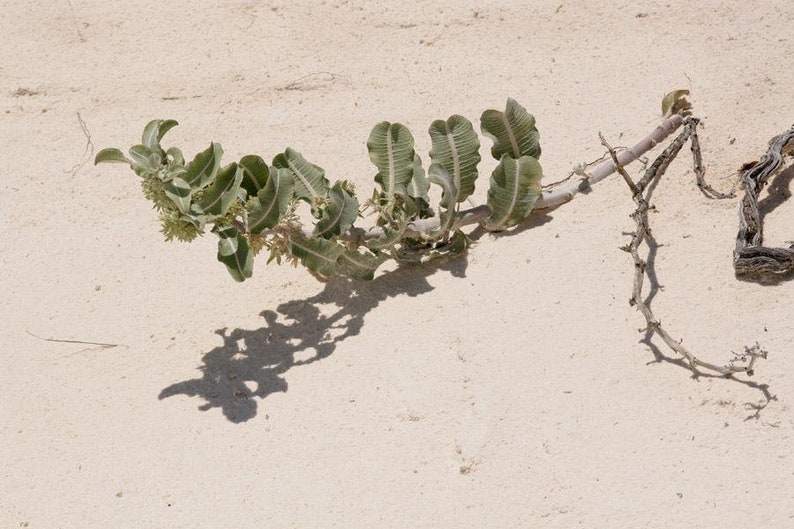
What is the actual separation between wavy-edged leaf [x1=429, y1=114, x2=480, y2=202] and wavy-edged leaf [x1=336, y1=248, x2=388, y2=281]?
384mm

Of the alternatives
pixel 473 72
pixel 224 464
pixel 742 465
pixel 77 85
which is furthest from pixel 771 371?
pixel 77 85

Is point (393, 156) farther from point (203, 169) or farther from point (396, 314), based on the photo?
point (203, 169)

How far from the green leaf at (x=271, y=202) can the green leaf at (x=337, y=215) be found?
6.6 inches

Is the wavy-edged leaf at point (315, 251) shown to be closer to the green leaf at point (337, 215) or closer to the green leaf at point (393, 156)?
the green leaf at point (337, 215)

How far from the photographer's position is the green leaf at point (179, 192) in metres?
3.09

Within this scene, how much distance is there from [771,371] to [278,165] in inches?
69.3

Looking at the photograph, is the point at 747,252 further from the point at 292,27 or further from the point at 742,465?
the point at 292,27

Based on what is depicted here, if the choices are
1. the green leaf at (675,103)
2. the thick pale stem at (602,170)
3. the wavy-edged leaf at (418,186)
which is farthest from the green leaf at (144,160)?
the green leaf at (675,103)

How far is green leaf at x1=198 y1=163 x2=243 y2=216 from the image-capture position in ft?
10.4

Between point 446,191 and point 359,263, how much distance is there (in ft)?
1.32

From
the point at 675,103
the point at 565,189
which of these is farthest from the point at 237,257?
the point at 675,103

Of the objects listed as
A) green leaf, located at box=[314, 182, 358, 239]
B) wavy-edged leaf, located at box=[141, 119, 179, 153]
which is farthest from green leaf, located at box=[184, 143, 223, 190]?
green leaf, located at box=[314, 182, 358, 239]

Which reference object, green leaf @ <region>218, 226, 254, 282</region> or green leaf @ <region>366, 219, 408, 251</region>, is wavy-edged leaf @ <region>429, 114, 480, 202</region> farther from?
green leaf @ <region>218, 226, 254, 282</region>

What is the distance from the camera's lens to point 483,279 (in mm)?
3531
